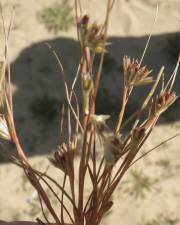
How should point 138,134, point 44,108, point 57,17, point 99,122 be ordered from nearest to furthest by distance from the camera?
1. point 99,122
2. point 138,134
3. point 44,108
4. point 57,17

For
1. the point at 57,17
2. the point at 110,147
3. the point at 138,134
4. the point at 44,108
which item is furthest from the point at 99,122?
the point at 57,17

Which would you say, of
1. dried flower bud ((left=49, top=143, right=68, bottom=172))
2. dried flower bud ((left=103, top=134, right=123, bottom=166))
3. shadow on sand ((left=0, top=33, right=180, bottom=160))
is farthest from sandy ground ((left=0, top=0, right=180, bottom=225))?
dried flower bud ((left=103, top=134, right=123, bottom=166))

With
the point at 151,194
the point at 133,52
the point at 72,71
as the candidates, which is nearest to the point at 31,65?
the point at 72,71

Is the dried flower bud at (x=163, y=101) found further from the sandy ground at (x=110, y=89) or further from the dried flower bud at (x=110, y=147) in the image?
the sandy ground at (x=110, y=89)

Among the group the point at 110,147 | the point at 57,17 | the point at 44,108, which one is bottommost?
the point at 44,108

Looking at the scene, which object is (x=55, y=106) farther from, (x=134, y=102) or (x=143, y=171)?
(x=143, y=171)

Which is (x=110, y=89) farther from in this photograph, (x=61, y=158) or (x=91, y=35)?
(x=91, y=35)
